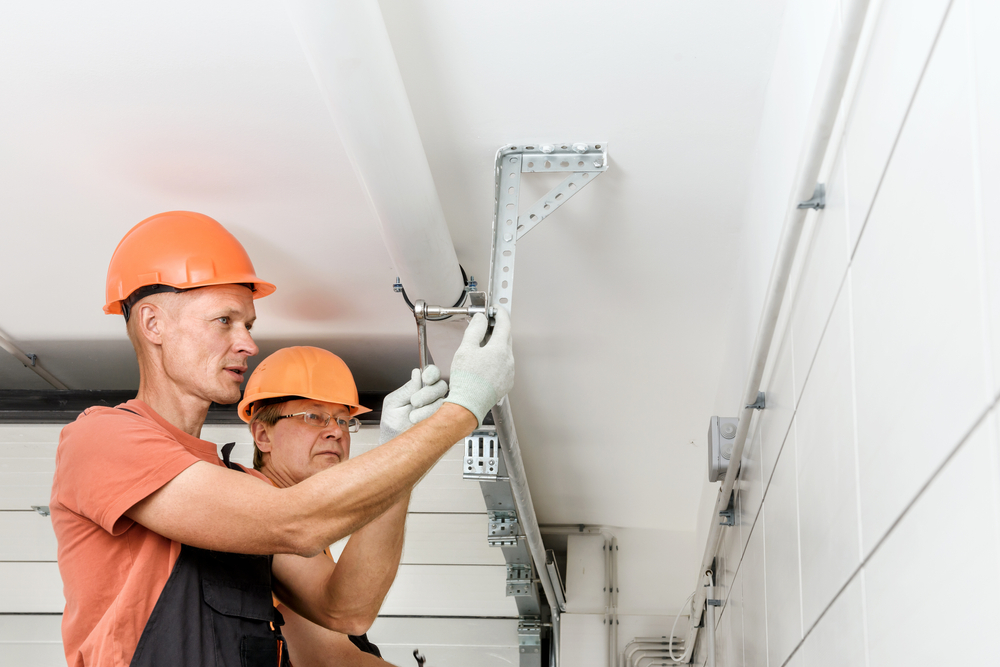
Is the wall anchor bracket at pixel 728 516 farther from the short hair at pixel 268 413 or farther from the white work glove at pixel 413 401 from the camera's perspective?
the short hair at pixel 268 413

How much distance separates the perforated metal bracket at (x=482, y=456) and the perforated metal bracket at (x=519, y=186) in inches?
50.5

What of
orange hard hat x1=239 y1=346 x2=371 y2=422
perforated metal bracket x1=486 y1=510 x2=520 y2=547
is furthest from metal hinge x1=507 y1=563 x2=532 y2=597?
orange hard hat x1=239 y1=346 x2=371 y2=422

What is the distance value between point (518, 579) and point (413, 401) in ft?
10.5

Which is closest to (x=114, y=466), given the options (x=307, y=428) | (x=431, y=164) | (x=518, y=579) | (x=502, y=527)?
(x=431, y=164)

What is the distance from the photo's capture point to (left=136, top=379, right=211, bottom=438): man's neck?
7.80ft

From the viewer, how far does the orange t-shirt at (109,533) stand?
192 cm

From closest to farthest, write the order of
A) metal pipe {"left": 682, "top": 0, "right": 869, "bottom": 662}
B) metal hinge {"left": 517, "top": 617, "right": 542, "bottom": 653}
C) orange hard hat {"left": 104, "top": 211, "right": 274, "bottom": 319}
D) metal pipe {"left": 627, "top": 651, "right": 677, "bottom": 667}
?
metal pipe {"left": 682, "top": 0, "right": 869, "bottom": 662}, orange hard hat {"left": 104, "top": 211, "right": 274, "bottom": 319}, metal hinge {"left": 517, "top": 617, "right": 542, "bottom": 653}, metal pipe {"left": 627, "top": 651, "right": 677, "bottom": 667}

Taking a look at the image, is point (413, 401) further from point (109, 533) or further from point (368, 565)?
point (109, 533)

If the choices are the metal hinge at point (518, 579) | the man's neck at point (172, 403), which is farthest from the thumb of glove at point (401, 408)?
the metal hinge at point (518, 579)

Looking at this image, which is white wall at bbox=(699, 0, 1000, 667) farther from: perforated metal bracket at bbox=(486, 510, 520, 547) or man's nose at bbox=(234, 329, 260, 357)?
perforated metal bracket at bbox=(486, 510, 520, 547)

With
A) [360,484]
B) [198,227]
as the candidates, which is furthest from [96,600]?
[198,227]

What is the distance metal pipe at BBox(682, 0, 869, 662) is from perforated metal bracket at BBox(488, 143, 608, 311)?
83 cm

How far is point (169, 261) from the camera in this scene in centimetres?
246

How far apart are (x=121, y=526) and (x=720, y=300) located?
254 centimetres
